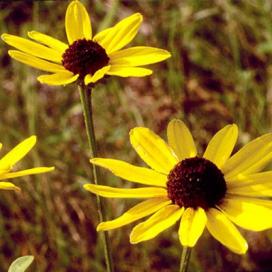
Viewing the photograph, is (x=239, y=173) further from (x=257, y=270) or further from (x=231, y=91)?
(x=231, y=91)

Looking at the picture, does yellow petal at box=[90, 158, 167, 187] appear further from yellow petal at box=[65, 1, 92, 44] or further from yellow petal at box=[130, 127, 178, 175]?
yellow petal at box=[65, 1, 92, 44]

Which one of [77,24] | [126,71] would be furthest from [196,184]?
[77,24]

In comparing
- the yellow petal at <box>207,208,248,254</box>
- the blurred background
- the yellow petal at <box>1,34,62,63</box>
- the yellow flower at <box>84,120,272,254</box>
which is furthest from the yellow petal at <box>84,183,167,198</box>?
the blurred background

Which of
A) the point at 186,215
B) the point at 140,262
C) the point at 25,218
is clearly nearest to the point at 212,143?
the point at 186,215

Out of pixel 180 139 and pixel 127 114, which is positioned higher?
pixel 180 139

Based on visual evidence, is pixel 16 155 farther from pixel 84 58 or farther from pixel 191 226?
pixel 191 226
